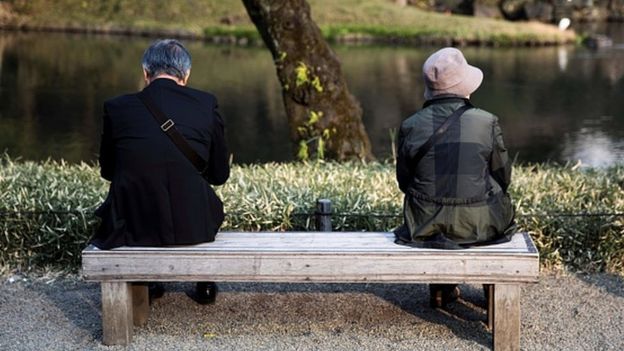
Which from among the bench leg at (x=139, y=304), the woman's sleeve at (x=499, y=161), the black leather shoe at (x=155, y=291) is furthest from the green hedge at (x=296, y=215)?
the woman's sleeve at (x=499, y=161)

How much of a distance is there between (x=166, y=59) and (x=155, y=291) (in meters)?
1.59

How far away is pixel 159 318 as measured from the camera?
585 cm

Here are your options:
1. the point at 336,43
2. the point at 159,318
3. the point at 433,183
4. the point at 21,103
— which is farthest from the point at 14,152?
the point at 336,43

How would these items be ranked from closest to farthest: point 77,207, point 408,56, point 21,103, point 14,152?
point 77,207, point 14,152, point 21,103, point 408,56

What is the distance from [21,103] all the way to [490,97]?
9420mm

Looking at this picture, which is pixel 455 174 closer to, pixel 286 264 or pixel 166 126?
pixel 286 264

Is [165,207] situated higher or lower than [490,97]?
higher

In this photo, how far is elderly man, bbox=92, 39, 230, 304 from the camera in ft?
16.9

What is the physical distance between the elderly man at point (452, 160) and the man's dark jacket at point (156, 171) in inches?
41.6

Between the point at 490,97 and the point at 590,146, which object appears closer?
the point at 590,146

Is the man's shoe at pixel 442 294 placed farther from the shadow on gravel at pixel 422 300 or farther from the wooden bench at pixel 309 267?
the wooden bench at pixel 309 267

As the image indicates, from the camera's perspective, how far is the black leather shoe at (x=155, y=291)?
20.0ft

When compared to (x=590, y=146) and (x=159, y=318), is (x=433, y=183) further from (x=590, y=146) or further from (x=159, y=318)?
(x=590, y=146)

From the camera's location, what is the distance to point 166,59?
5.19m
